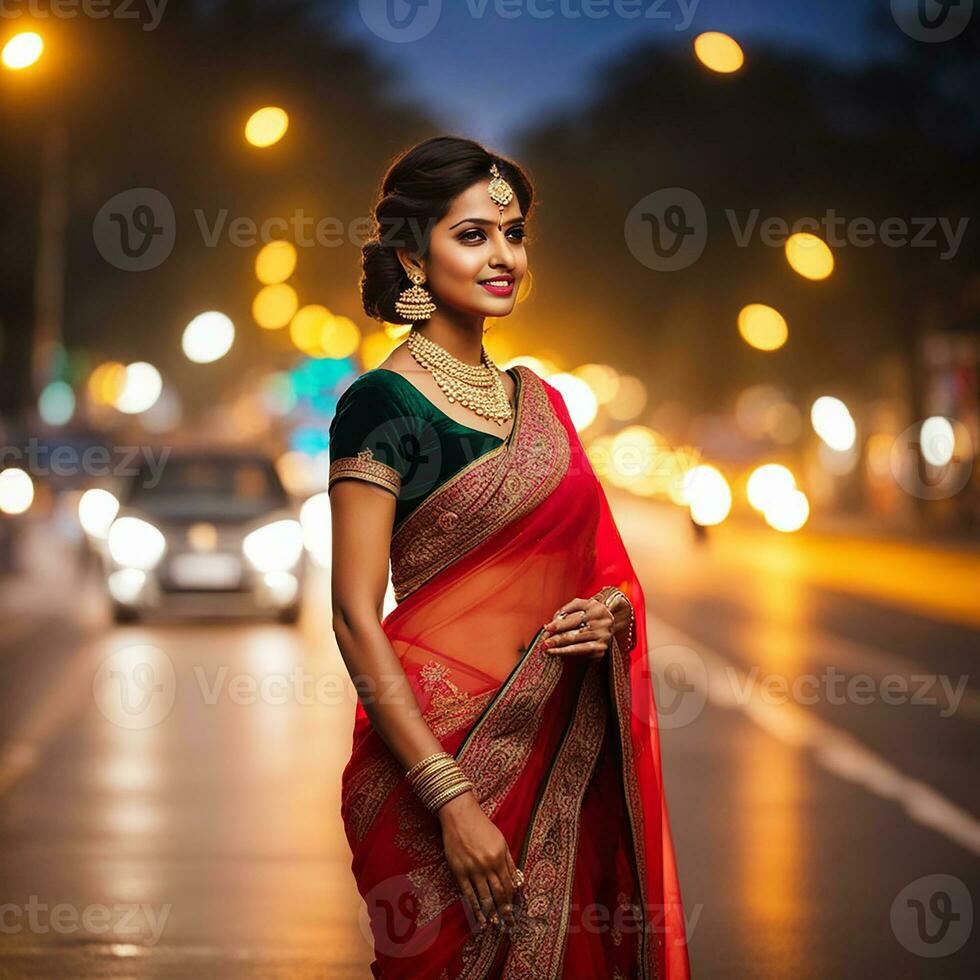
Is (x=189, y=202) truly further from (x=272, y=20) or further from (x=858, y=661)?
(x=858, y=661)

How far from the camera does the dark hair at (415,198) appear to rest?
411 centimetres

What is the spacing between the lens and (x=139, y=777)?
10797 mm

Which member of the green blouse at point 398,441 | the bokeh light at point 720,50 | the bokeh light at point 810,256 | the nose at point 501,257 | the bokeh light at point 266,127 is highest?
the bokeh light at point 810,256

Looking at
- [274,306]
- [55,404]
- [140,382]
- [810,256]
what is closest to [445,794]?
[810,256]

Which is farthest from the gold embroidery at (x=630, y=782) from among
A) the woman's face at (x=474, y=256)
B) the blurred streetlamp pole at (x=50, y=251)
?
the blurred streetlamp pole at (x=50, y=251)

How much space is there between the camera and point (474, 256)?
13.4 ft

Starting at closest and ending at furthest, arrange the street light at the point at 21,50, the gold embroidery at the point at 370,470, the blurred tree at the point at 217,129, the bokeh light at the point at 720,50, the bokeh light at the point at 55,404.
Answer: the gold embroidery at the point at 370,470, the bokeh light at the point at 720,50, the street light at the point at 21,50, the blurred tree at the point at 217,129, the bokeh light at the point at 55,404

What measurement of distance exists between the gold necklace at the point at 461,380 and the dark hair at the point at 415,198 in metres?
0.08

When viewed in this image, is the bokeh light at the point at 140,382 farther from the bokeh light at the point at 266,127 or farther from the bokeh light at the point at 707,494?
the bokeh light at the point at 266,127

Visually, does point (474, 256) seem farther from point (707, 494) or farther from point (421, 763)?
point (707, 494)

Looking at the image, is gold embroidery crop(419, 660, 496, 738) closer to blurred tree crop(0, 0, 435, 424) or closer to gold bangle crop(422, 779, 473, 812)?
gold bangle crop(422, 779, 473, 812)

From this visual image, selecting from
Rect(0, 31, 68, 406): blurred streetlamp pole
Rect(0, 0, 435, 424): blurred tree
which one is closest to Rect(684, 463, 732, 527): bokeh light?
Rect(0, 0, 435, 424): blurred tree

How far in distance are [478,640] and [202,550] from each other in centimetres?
1660

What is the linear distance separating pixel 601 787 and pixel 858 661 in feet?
43.0
